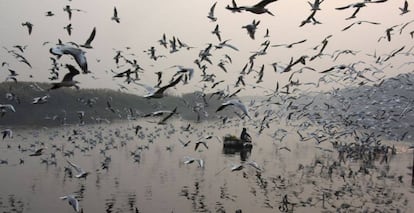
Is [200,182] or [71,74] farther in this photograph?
[200,182]

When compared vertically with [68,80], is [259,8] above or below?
above

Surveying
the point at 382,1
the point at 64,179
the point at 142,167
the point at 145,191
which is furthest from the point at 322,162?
the point at 382,1

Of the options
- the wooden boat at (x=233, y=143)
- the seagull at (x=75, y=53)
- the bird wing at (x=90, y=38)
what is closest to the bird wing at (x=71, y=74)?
the seagull at (x=75, y=53)

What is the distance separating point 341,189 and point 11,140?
122ft

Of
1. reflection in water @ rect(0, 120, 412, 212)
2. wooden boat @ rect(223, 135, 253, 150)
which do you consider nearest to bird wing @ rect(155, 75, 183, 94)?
reflection in water @ rect(0, 120, 412, 212)

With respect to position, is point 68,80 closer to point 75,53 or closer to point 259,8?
point 75,53

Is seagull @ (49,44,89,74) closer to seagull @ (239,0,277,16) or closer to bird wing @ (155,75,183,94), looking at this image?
bird wing @ (155,75,183,94)

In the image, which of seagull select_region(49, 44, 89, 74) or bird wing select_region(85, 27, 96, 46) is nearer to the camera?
seagull select_region(49, 44, 89, 74)

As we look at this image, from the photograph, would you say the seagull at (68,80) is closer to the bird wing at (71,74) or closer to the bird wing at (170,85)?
the bird wing at (71,74)

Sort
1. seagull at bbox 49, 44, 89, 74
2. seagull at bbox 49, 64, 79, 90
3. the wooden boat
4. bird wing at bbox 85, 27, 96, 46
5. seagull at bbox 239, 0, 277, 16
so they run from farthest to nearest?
the wooden boat < bird wing at bbox 85, 27, 96, 46 < seagull at bbox 239, 0, 277, 16 < seagull at bbox 49, 64, 79, 90 < seagull at bbox 49, 44, 89, 74

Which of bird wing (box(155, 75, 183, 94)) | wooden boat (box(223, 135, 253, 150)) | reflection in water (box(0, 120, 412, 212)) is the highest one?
bird wing (box(155, 75, 183, 94))

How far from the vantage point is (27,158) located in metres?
38.9

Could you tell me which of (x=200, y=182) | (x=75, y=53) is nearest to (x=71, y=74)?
(x=75, y=53)

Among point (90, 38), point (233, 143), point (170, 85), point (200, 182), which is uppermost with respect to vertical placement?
point (90, 38)
